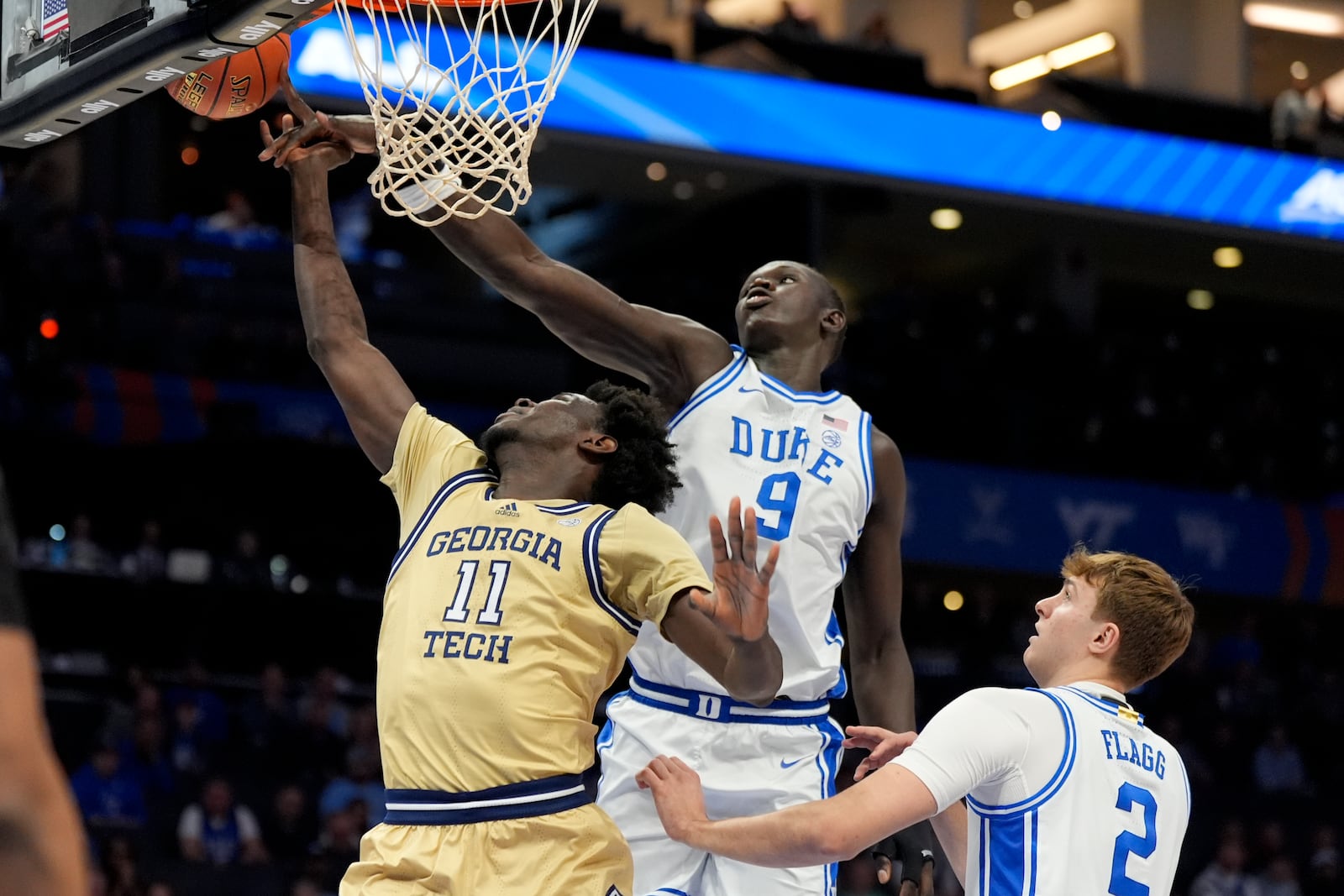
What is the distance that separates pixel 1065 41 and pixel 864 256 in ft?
11.2

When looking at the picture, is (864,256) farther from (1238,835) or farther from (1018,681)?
(1238,835)

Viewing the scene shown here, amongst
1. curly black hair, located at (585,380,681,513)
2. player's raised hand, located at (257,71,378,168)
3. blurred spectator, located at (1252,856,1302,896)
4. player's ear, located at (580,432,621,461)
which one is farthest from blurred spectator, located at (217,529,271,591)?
player's ear, located at (580,432,621,461)

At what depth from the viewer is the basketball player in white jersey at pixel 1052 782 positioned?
11.1 ft

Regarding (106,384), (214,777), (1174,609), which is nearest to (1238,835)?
(214,777)

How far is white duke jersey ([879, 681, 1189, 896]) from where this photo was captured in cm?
347

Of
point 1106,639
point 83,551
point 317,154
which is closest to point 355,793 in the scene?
point 83,551

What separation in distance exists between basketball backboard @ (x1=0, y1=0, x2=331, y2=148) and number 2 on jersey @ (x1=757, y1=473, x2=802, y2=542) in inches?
66.6

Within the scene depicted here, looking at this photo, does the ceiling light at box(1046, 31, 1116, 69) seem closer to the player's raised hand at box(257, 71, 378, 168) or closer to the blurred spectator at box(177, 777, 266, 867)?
the blurred spectator at box(177, 777, 266, 867)

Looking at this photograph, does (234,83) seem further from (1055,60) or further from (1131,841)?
(1055,60)

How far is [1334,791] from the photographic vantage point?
14594mm

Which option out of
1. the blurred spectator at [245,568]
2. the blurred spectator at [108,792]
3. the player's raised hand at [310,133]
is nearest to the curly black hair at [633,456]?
the player's raised hand at [310,133]

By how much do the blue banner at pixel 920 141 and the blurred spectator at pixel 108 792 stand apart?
511 centimetres

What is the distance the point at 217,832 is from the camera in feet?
33.4

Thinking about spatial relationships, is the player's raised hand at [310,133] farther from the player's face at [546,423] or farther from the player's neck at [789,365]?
the player's neck at [789,365]
